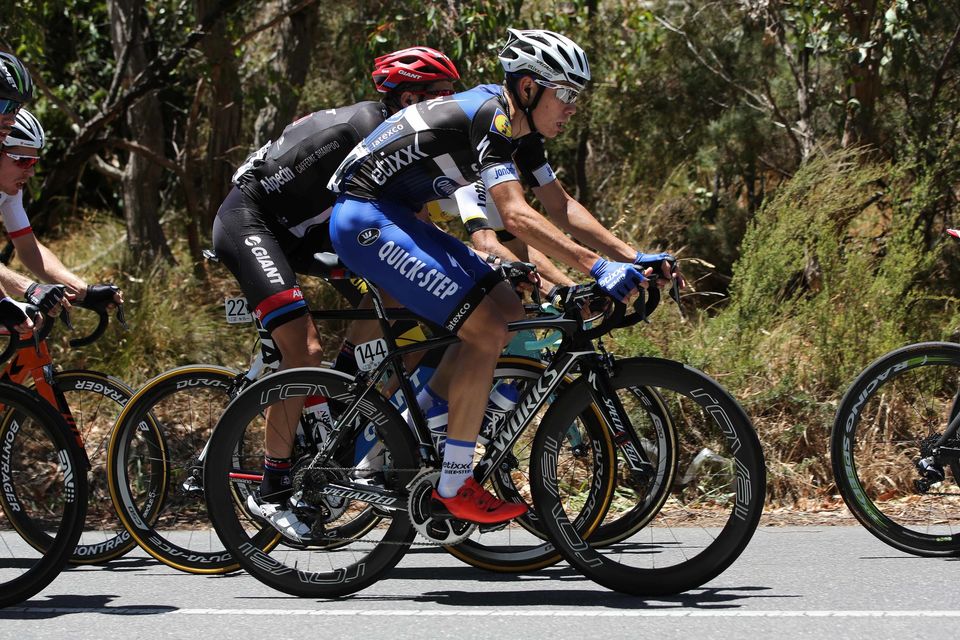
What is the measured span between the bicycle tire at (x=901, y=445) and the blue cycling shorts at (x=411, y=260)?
1788 mm

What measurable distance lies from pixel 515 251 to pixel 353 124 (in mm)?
1156

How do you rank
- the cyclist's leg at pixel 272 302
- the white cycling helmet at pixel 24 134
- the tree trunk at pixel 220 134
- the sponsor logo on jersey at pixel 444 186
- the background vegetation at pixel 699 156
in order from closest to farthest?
the sponsor logo on jersey at pixel 444 186 < the cyclist's leg at pixel 272 302 < the white cycling helmet at pixel 24 134 < the background vegetation at pixel 699 156 < the tree trunk at pixel 220 134

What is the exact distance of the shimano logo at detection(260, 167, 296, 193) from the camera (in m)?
5.59

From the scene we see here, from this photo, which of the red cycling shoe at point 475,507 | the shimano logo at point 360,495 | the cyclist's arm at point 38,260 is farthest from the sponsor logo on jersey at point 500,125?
the cyclist's arm at point 38,260

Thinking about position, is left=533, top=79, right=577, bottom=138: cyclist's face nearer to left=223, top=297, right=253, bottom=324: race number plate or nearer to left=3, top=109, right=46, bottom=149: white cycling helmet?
left=223, top=297, right=253, bottom=324: race number plate

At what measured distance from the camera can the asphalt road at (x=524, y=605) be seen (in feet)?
14.8

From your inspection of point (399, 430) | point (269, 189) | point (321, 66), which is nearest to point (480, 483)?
point (399, 430)

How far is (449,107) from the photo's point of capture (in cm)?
495

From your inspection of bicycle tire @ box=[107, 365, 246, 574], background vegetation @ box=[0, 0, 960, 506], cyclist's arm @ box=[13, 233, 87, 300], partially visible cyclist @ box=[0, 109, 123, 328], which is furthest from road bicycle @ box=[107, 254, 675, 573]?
background vegetation @ box=[0, 0, 960, 506]

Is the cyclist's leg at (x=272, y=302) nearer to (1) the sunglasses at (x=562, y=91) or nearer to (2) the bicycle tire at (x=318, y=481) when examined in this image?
(2) the bicycle tire at (x=318, y=481)

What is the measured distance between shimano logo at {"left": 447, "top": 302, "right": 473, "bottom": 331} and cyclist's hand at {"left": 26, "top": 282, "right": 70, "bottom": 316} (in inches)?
67.2

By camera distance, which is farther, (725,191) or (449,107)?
(725,191)

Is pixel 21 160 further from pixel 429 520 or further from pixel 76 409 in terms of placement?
pixel 429 520

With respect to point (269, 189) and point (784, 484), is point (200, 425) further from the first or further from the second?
point (784, 484)
